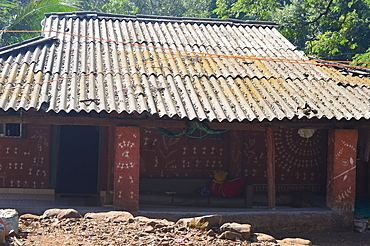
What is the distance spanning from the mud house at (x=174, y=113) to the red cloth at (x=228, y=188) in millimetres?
249

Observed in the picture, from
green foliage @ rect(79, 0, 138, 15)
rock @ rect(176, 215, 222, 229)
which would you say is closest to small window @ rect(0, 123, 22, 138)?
rock @ rect(176, 215, 222, 229)

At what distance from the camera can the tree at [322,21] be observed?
1627 centimetres

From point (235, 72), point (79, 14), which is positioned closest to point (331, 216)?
point (235, 72)

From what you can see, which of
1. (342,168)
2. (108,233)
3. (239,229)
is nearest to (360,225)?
(342,168)

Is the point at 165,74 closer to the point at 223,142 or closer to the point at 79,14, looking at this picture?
the point at 223,142

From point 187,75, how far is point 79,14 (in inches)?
179

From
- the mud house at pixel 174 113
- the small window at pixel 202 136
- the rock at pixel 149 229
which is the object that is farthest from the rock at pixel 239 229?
the small window at pixel 202 136

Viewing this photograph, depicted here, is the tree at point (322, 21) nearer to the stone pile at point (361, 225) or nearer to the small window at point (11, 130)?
the stone pile at point (361, 225)

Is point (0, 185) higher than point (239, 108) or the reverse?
the reverse

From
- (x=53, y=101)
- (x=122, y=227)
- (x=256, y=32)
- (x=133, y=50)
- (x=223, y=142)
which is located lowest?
(x=122, y=227)

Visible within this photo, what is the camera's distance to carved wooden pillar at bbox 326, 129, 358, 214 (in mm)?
8312

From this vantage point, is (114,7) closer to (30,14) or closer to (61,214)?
(30,14)

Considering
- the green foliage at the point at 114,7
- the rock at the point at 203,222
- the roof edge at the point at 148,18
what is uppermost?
the green foliage at the point at 114,7

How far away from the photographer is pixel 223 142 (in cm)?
1040
